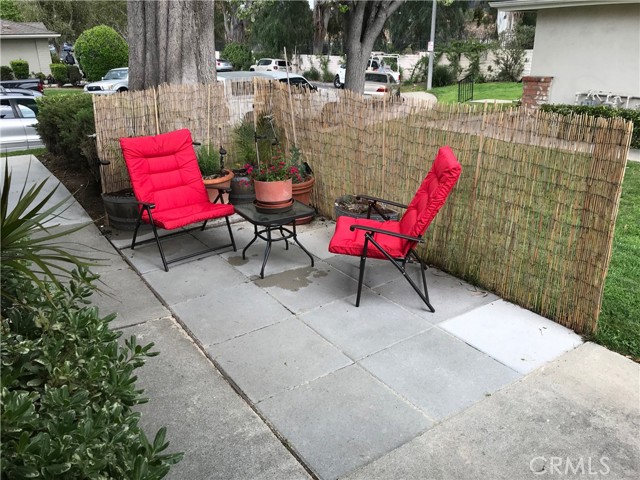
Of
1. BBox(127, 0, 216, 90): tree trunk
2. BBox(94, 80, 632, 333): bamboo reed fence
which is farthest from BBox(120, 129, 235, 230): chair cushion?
BBox(127, 0, 216, 90): tree trunk

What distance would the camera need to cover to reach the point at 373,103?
532 cm

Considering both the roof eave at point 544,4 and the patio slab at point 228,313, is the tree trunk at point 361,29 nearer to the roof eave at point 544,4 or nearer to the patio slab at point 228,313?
the roof eave at point 544,4

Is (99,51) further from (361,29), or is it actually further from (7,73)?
(361,29)

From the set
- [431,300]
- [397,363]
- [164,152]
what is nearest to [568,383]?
[397,363]

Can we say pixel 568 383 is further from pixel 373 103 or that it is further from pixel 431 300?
pixel 373 103

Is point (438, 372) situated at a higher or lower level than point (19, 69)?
lower

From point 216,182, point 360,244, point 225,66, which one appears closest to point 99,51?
point 225,66

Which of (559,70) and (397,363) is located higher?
(559,70)

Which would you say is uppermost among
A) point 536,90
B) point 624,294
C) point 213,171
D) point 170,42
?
point 170,42

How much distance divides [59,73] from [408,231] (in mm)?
29748

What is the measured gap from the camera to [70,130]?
7.82 m

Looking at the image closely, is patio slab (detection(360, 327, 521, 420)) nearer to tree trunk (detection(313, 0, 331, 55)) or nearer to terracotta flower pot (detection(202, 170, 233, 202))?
terracotta flower pot (detection(202, 170, 233, 202))

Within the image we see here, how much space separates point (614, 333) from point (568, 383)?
80cm

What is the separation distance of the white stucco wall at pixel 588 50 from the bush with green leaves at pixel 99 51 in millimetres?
19588
